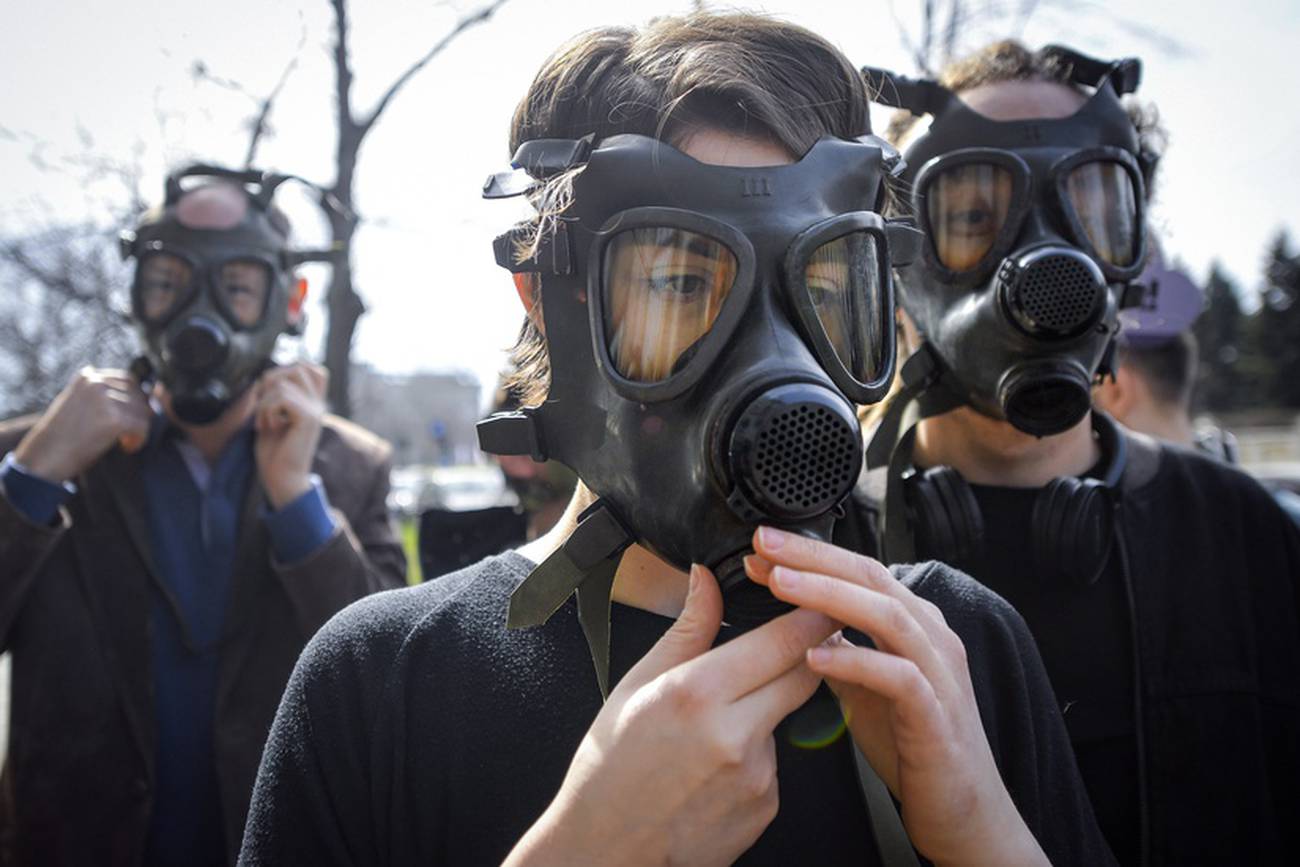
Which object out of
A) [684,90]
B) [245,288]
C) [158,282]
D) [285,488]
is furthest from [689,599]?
[158,282]

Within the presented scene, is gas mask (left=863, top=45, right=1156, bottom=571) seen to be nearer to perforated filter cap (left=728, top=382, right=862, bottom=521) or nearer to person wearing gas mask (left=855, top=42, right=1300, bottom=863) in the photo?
person wearing gas mask (left=855, top=42, right=1300, bottom=863)

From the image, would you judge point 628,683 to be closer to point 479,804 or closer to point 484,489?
point 479,804

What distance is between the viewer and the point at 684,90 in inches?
66.4

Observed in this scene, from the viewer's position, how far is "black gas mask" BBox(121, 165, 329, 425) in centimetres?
340

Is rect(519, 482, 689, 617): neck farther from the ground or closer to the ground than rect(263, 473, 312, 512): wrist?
farther from the ground

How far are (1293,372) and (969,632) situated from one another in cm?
5619

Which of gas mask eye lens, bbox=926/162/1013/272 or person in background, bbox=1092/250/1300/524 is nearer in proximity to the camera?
gas mask eye lens, bbox=926/162/1013/272

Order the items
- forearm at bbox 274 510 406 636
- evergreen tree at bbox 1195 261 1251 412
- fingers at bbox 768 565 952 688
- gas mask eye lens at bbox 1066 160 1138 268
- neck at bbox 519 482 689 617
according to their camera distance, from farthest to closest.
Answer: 1. evergreen tree at bbox 1195 261 1251 412
2. forearm at bbox 274 510 406 636
3. gas mask eye lens at bbox 1066 160 1138 268
4. neck at bbox 519 482 689 617
5. fingers at bbox 768 565 952 688

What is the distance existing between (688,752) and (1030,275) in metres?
1.70

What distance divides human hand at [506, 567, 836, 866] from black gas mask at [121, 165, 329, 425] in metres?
2.61

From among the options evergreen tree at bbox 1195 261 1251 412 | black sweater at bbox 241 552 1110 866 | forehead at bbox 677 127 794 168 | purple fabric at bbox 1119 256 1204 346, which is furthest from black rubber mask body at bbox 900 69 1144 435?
evergreen tree at bbox 1195 261 1251 412

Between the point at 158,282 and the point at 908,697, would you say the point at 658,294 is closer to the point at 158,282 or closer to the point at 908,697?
the point at 908,697

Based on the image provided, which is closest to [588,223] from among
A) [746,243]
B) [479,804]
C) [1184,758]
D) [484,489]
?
[746,243]

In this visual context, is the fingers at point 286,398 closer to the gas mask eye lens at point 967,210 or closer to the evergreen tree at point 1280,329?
the gas mask eye lens at point 967,210
